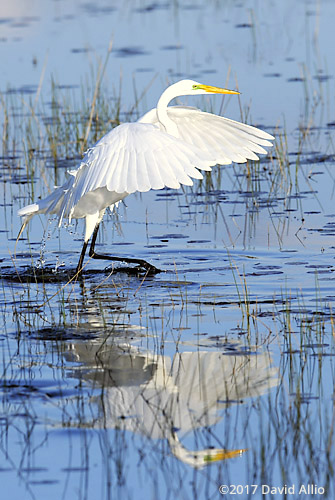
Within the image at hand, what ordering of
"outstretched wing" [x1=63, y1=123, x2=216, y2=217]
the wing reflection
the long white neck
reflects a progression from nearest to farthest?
the wing reflection
"outstretched wing" [x1=63, y1=123, x2=216, y2=217]
the long white neck

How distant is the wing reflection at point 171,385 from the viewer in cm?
468

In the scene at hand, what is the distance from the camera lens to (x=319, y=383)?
5133 millimetres

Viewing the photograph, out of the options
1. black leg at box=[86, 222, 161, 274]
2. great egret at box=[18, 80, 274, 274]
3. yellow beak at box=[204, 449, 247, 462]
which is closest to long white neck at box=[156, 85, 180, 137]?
great egret at box=[18, 80, 274, 274]

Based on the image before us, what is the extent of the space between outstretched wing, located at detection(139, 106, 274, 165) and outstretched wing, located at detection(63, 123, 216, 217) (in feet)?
3.63

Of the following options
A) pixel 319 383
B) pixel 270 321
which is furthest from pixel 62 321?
pixel 319 383

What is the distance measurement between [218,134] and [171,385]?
11.2 ft

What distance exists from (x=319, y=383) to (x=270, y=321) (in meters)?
1.18

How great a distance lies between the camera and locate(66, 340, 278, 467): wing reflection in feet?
15.4

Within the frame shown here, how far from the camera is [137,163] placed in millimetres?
6527

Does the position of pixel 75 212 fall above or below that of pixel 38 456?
above

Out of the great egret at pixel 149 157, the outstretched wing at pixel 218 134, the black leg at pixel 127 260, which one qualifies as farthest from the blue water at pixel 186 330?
the outstretched wing at pixel 218 134

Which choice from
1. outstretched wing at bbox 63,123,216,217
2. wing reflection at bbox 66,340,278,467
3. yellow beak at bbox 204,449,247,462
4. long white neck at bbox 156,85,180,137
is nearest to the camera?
yellow beak at bbox 204,449,247,462

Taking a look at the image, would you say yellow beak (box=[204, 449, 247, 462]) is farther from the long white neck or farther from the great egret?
the long white neck

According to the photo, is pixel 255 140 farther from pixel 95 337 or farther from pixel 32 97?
pixel 32 97
